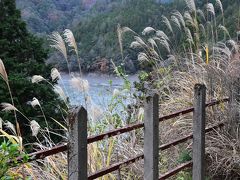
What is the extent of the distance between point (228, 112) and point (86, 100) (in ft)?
4.29

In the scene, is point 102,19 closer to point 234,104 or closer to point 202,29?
point 202,29

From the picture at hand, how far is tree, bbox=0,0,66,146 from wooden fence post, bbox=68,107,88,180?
6077mm

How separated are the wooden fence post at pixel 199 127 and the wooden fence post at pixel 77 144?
137cm

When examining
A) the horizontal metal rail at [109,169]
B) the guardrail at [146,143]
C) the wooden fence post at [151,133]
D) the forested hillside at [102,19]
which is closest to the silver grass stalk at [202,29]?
the forested hillside at [102,19]

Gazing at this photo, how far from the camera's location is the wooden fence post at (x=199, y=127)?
11.0ft

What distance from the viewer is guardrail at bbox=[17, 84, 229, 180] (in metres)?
2.21

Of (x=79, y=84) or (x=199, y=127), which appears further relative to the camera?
(x=79, y=84)

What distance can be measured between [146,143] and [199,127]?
71cm

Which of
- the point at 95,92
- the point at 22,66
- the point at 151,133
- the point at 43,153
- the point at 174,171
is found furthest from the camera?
the point at 22,66

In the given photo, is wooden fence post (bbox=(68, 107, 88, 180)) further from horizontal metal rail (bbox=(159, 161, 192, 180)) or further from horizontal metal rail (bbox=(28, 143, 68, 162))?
horizontal metal rail (bbox=(159, 161, 192, 180))

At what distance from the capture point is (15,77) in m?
9.35

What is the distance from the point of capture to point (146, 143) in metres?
2.83

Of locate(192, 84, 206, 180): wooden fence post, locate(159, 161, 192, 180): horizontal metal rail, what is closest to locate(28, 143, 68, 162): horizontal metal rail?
locate(159, 161, 192, 180): horizontal metal rail

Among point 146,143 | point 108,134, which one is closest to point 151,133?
point 146,143
